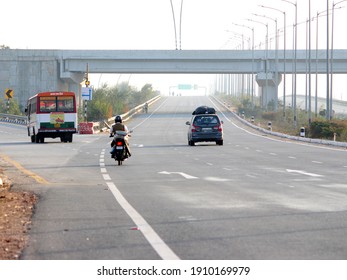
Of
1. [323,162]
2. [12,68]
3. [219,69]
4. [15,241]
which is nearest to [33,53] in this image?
[12,68]

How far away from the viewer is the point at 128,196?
1720 cm

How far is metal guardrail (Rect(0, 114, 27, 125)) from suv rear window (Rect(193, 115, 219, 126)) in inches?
1960

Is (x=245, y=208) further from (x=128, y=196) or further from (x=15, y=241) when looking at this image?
(x=15, y=241)

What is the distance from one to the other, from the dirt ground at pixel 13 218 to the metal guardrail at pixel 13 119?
76.4 metres

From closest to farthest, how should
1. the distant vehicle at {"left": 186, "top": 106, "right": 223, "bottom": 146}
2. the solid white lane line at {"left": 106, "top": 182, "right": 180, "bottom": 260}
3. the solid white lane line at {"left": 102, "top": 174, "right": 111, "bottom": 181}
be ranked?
the solid white lane line at {"left": 106, "top": 182, "right": 180, "bottom": 260} < the solid white lane line at {"left": 102, "top": 174, "right": 111, "bottom": 181} < the distant vehicle at {"left": 186, "top": 106, "right": 223, "bottom": 146}

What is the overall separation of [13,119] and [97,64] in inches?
572

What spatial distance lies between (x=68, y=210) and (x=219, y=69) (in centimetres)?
10071

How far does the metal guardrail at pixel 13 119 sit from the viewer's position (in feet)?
317

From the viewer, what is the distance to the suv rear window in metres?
47.4

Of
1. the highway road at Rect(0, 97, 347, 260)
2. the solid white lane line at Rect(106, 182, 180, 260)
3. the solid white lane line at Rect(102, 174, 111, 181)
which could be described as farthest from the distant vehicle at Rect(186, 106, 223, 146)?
the solid white lane line at Rect(106, 182, 180, 260)

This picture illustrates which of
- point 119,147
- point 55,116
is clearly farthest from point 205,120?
point 119,147

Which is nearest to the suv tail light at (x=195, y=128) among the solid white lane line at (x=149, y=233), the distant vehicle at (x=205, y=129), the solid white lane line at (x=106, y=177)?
the distant vehicle at (x=205, y=129)

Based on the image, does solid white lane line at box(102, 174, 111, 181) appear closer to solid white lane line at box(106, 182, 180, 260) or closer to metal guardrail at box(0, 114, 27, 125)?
solid white lane line at box(106, 182, 180, 260)
